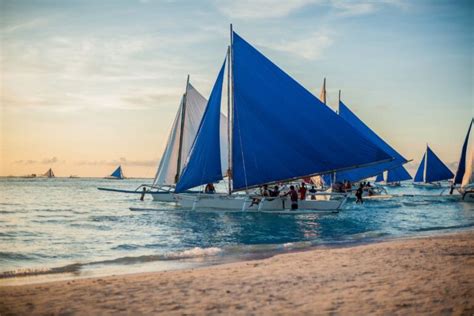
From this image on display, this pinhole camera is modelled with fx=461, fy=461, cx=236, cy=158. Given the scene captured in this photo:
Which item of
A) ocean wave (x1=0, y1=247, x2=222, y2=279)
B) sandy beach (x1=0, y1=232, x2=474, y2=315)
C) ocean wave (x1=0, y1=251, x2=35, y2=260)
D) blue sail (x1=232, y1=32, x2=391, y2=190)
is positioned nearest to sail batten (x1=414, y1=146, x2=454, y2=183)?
blue sail (x1=232, y1=32, x2=391, y2=190)

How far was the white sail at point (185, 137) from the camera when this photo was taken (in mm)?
42631

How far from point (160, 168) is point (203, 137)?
16022mm

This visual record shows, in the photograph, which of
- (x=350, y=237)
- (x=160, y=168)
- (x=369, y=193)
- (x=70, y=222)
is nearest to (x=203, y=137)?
(x=70, y=222)

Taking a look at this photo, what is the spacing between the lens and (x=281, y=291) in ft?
28.8

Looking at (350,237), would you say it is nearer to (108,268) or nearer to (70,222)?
(108,268)

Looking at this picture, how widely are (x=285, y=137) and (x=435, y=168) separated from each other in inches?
2547

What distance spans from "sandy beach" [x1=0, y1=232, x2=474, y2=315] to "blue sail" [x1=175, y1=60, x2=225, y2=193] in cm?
1723

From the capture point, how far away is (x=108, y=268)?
13867 mm

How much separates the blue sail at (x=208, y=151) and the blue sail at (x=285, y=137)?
8.77 ft

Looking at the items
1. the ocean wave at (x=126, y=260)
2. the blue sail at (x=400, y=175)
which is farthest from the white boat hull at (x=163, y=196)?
the blue sail at (x=400, y=175)

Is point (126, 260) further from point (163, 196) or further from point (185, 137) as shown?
point (185, 137)

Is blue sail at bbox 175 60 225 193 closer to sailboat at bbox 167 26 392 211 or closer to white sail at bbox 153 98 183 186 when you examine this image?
sailboat at bbox 167 26 392 211

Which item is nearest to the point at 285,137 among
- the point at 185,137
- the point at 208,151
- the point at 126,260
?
the point at 208,151

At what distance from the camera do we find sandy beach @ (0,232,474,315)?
7.63 m
